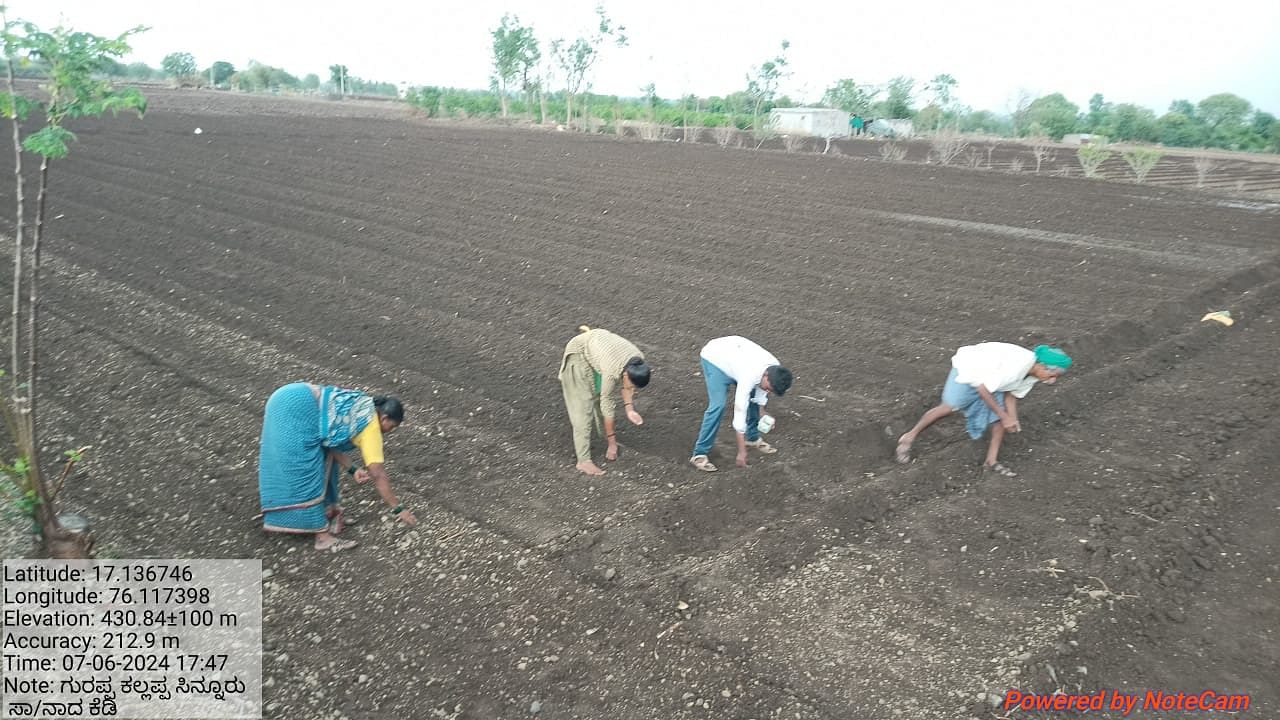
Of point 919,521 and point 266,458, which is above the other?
point 266,458

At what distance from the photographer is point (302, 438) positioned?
16.3 ft

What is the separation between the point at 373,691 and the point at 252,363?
16.1 feet

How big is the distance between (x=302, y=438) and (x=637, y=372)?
82.8 inches

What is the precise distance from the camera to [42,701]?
13.1 ft

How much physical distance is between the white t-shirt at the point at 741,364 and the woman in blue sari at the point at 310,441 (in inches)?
87.4

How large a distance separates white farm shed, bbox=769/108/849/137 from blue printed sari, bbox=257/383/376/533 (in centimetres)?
4435

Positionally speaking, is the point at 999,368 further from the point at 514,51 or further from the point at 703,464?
the point at 514,51

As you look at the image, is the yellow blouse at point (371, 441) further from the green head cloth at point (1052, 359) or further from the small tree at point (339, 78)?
the small tree at point (339, 78)

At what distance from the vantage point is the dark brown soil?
4352 millimetres

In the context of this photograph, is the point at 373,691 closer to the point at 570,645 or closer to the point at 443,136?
the point at 570,645

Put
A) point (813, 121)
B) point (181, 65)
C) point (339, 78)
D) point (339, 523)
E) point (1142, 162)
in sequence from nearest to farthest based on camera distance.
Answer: point (339, 523) < point (1142, 162) < point (813, 121) < point (181, 65) < point (339, 78)

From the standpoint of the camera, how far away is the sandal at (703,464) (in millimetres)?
6289

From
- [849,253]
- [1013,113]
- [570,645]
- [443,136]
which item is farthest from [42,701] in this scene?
[1013,113]

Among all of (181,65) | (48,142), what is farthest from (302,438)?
(181,65)
